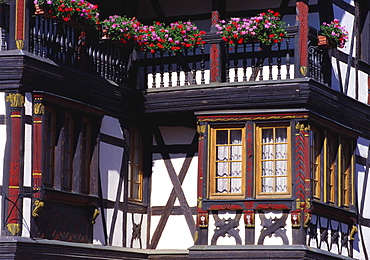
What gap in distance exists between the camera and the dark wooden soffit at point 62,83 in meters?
21.0

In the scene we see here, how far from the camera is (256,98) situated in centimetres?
2295

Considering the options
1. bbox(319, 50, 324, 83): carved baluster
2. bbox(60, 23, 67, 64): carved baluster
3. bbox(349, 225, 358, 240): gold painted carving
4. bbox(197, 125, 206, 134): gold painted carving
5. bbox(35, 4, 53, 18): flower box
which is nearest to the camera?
bbox(35, 4, 53, 18): flower box

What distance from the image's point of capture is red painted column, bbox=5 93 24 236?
68.3 ft

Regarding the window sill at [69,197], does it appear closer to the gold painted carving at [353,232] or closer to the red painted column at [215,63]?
the red painted column at [215,63]

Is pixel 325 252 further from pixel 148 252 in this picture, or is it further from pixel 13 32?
pixel 13 32

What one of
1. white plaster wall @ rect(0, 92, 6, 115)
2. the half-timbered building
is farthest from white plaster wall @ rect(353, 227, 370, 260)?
white plaster wall @ rect(0, 92, 6, 115)

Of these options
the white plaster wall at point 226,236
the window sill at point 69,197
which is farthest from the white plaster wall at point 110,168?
the white plaster wall at point 226,236

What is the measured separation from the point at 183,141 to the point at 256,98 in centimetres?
236

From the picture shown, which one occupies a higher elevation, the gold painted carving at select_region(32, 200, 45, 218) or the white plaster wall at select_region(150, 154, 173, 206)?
the white plaster wall at select_region(150, 154, 173, 206)

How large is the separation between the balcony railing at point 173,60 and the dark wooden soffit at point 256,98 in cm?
25

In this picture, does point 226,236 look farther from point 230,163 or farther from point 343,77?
point 343,77

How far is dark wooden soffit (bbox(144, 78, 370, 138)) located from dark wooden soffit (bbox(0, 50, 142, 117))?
0.57 metres

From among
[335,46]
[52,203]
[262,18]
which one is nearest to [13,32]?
[52,203]

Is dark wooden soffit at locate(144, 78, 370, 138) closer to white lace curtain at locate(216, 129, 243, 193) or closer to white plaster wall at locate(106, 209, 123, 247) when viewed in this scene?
white lace curtain at locate(216, 129, 243, 193)
